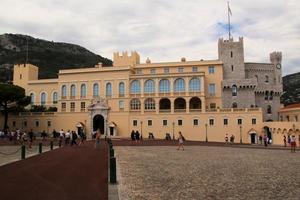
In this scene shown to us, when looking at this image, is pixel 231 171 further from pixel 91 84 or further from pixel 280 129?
pixel 91 84

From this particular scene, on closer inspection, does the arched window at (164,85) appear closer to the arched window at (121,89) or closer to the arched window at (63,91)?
the arched window at (121,89)

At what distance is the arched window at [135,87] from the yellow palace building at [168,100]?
0.19m

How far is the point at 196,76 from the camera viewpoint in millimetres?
58875

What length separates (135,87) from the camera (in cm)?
6125

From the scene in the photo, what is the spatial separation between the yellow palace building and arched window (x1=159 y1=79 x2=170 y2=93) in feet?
0.60

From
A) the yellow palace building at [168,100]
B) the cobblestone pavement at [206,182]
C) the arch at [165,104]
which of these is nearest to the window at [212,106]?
the yellow palace building at [168,100]

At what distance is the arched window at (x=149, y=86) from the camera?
60469mm

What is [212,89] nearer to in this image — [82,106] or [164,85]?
[164,85]

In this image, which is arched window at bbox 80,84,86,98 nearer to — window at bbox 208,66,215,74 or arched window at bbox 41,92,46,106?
arched window at bbox 41,92,46,106

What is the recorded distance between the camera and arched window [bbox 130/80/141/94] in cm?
6094

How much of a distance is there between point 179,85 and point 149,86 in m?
5.51

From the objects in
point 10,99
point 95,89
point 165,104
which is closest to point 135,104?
point 165,104

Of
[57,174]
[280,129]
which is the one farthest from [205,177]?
[280,129]

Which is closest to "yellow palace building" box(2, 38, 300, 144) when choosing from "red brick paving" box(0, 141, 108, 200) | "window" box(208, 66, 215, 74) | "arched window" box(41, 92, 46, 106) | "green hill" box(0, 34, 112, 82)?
"window" box(208, 66, 215, 74)
